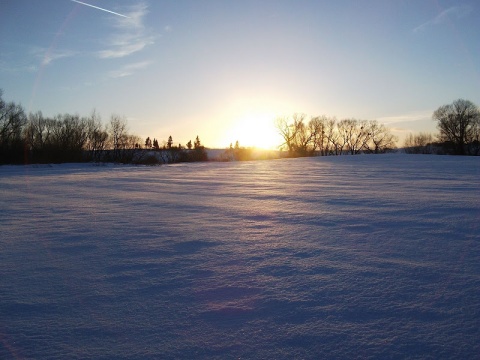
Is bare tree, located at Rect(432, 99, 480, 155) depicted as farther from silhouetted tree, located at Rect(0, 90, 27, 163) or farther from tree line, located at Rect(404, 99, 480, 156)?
silhouetted tree, located at Rect(0, 90, 27, 163)

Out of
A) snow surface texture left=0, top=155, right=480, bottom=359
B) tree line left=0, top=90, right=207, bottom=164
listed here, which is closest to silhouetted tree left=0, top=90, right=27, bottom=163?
tree line left=0, top=90, right=207, bottom=164

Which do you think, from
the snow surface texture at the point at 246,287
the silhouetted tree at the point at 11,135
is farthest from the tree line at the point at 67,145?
the snow surface texture at the point at 246,287

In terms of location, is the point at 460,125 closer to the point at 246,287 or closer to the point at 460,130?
the point at 460,130

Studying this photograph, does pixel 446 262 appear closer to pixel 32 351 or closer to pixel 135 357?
pixel 135 357

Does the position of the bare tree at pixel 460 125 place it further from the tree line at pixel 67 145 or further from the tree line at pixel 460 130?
the tree line at pixel 67 145

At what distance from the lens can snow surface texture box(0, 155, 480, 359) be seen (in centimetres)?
182

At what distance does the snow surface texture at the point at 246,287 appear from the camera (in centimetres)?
182

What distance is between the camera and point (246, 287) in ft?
8.27

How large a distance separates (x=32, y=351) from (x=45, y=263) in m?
1.60

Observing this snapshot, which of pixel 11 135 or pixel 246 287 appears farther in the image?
pixel 11 135

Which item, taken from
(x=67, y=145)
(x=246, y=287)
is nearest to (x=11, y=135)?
(x=67, y=145)

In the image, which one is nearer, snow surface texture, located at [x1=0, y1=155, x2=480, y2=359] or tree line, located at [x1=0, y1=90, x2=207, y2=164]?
snow surface texture, located at [x1=0, y1=155, x2=480, y2=359]

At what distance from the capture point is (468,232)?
3801mm

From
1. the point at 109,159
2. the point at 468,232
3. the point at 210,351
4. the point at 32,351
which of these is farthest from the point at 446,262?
the point at 109,159
